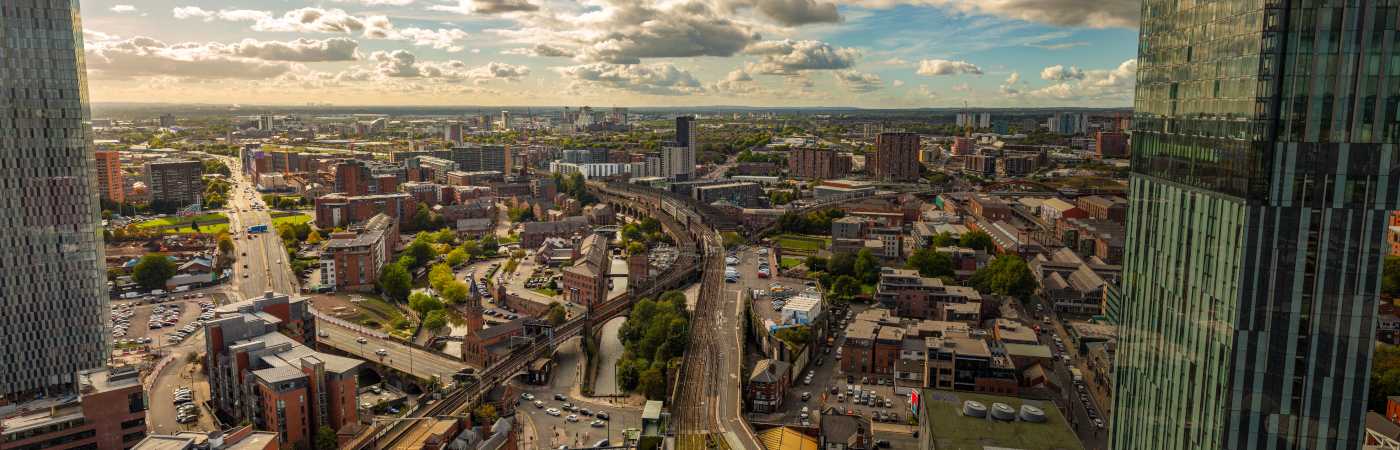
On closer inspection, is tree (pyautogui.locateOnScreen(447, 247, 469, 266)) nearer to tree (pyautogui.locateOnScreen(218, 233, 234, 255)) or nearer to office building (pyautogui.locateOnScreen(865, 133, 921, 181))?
tree (pyautogui.locateOnScreen(218, 233, 234, 255))

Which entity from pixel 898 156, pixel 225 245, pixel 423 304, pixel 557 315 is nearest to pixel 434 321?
pixel 423 304

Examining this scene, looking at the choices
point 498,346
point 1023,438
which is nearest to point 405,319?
point 498,346

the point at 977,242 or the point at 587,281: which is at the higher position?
the point at 977,242

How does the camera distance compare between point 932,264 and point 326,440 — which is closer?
point 326,440

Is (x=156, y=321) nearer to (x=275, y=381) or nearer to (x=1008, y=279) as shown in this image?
(x=275, y=381)

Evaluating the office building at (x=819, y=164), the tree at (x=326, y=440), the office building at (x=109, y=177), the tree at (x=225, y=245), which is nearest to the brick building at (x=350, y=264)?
the tree at (x=225, y=245)

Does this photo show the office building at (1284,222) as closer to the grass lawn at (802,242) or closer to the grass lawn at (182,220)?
the grass lawn at (802,242)

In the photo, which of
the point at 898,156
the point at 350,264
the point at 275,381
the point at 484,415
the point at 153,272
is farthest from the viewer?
the point at 898,156
